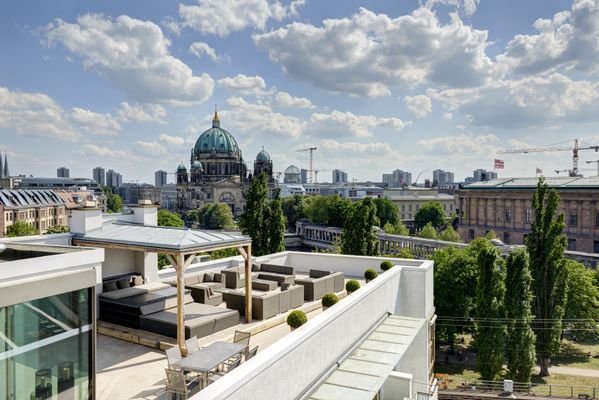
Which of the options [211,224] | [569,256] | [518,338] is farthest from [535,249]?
[211,224]

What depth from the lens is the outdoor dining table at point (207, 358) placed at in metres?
8.14

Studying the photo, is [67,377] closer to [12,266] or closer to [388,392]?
[12,266]

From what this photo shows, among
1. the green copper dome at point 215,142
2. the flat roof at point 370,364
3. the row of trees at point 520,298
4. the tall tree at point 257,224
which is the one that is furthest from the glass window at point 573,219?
the green copper dome at point 215,142

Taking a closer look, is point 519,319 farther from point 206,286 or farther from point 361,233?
point 206,286

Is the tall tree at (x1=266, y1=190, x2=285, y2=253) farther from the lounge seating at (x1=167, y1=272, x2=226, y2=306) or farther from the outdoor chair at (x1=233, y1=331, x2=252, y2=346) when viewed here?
the outdoor chair at (x1=233, y1=331, x2=252, y2=346)

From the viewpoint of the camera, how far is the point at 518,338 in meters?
24.2

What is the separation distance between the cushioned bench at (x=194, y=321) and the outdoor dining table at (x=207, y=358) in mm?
2060

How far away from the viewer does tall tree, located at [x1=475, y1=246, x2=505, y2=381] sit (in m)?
24.5

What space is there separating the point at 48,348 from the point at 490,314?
23.5m

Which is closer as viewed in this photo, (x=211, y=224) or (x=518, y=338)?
(x=518, y=338)

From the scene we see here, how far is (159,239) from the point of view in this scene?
12.0 m

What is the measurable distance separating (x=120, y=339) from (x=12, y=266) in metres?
6.11

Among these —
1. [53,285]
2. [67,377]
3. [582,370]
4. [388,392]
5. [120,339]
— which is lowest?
[582,370]

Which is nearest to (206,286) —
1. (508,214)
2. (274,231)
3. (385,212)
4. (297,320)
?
(297,320)
